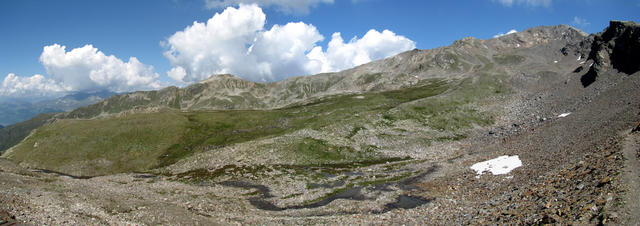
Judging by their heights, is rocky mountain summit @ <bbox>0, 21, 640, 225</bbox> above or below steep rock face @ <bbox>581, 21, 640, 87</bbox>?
below

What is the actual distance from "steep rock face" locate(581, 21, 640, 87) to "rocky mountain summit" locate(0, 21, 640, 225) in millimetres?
582

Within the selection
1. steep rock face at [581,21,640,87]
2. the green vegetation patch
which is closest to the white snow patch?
steep rock face at [581,21,640,87]

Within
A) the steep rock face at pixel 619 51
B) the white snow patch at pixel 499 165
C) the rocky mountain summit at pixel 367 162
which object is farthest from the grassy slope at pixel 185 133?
the steep rock face at pixel 619 51

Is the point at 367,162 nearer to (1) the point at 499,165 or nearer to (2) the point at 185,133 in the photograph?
(1) the point at 499,165

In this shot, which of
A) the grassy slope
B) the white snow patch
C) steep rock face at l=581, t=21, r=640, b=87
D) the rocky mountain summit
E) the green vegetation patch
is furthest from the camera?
steep rock face at l=581, t=21, r=640, b=87

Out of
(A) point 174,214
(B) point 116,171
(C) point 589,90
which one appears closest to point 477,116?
(C) point 589,90

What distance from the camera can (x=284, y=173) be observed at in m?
62.6

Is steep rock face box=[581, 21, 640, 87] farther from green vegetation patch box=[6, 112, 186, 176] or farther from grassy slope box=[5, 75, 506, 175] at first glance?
green vegetation patch box=[6, 112, 186, 176]

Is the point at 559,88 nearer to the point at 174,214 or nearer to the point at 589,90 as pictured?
the point at 589,90

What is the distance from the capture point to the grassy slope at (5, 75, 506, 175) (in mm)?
77500

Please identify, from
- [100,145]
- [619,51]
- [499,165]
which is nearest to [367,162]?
[499,165]

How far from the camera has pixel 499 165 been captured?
153 ft

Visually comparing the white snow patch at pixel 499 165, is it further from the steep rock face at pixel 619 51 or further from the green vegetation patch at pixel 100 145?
the green vegetation patch at pixel 100 145

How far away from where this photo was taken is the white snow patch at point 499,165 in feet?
144
